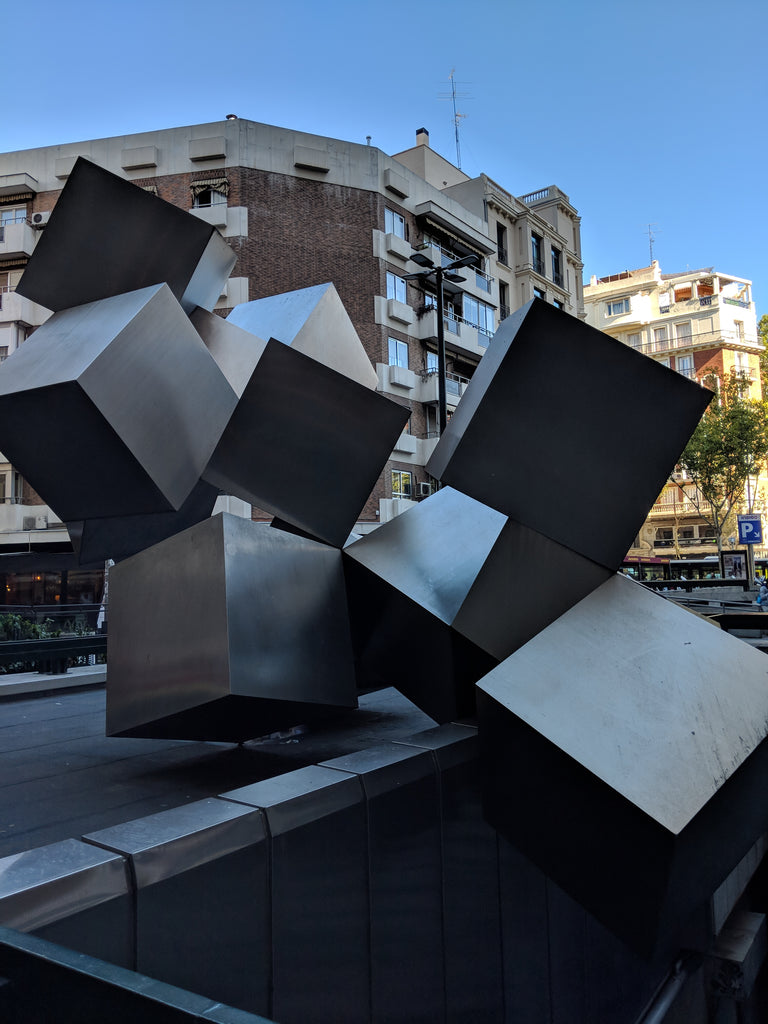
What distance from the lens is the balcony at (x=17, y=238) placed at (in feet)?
102

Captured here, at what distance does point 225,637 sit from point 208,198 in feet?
96.5

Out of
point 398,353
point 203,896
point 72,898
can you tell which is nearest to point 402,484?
point 398,353

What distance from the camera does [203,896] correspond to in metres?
2.86

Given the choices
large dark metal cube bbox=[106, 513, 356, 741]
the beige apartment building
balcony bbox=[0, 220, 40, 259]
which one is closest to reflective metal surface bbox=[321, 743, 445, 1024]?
large dark metal cube bbox=[106, 513, 356, 741]

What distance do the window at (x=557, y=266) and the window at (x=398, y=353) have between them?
53.4ft

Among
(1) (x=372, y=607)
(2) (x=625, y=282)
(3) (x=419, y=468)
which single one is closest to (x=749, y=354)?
(2) (x=625, y=282)

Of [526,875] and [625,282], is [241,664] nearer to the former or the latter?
[526,875]

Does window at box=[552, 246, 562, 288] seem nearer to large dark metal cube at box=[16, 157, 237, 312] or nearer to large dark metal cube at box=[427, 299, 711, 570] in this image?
large dark metal cube at box=[16, 157, 237, 312]

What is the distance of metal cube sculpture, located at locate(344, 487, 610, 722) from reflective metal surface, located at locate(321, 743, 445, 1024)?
85 cm

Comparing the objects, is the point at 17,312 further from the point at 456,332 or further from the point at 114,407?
the point at 114,407

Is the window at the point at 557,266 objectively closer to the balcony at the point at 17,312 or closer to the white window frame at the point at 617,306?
the white window frame at the point at 617,306

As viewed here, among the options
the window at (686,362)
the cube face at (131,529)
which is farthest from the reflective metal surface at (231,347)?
the window at (686,362)

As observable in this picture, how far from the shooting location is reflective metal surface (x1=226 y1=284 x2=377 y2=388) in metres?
5.61

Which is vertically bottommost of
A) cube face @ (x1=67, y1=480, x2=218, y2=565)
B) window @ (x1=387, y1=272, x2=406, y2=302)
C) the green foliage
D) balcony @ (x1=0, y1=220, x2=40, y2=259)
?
the green foliage
